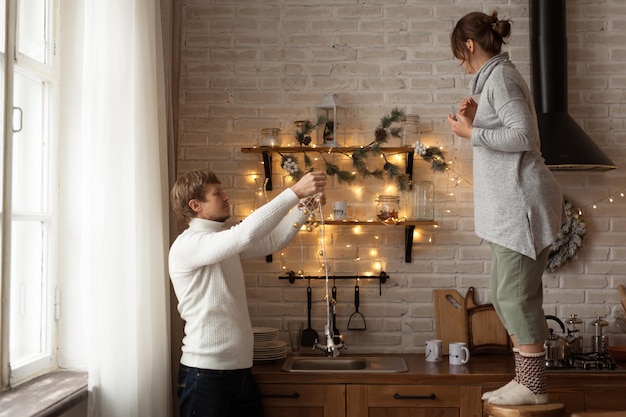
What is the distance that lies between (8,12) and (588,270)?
2787 millimetres

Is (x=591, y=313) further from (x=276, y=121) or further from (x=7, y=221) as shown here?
(x=7, y=221)

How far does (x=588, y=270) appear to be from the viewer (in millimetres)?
3723

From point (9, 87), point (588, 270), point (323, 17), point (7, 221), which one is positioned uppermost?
point (323, 17)

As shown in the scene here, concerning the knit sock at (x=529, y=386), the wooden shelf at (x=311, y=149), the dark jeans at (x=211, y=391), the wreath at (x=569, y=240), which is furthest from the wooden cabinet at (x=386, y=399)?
the wooden shelf at (x=311, y=149)

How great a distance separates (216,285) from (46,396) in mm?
722

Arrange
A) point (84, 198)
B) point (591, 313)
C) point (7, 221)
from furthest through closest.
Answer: point (591, 313), point (84, 198), point (7, 221)

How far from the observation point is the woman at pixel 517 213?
244 cm

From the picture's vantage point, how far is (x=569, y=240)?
3.69 meters

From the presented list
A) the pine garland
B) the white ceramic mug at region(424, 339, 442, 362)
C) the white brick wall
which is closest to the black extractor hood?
the white brick wall

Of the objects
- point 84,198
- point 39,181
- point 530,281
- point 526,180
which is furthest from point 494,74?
point 39,181

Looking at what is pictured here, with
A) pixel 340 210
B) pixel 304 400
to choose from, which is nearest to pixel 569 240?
pixel 340 210

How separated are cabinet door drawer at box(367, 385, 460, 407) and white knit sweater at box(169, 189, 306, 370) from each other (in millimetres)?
602

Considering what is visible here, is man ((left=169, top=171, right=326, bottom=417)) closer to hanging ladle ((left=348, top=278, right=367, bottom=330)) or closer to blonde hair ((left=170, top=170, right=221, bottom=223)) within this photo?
blonde hair ((left=170, top=170, right=221, bottom=223))

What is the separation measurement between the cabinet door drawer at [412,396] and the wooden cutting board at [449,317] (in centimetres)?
45
